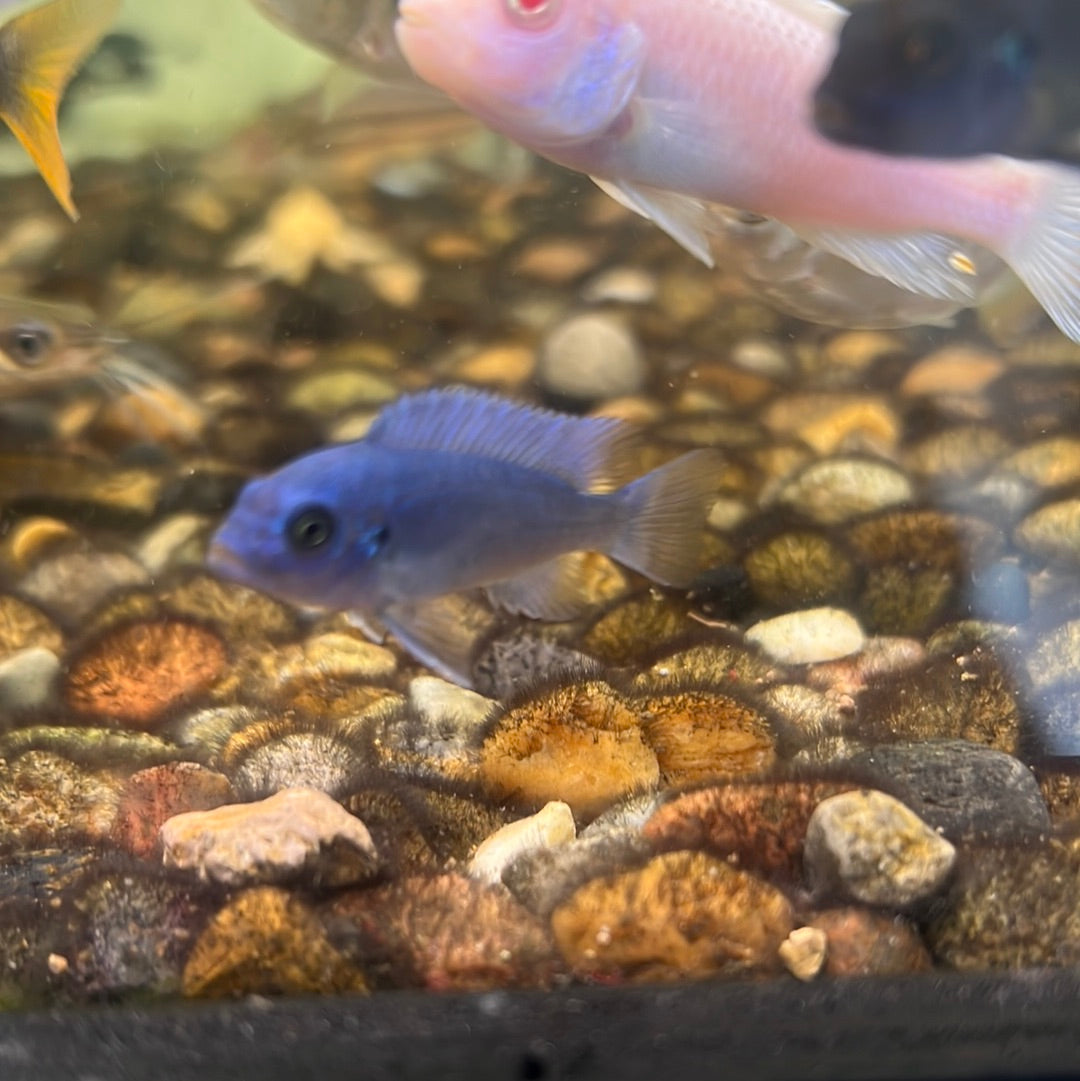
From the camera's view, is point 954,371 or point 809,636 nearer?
point 809,636

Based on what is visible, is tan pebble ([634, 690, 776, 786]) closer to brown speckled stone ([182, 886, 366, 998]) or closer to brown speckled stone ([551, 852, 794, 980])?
brown speckled stone ([551, 852, 794, 980])

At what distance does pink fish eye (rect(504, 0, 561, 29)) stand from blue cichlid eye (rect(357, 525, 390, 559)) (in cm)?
71

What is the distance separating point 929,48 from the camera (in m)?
1.25

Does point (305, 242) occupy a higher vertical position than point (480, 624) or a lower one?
higher

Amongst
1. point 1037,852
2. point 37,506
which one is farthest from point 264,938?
point 37,506

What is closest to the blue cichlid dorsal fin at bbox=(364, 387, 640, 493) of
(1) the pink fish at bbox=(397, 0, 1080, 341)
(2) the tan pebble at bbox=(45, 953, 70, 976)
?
(1) the pink fish at bbox=(397, 0, 1080, 341)

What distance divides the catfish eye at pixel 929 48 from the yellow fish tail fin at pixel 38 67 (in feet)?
4.71

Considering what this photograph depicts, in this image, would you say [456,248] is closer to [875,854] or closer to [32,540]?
[32,540]

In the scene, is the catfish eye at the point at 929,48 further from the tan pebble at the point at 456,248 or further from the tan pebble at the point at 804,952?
the tan pebble at the point at 456,248

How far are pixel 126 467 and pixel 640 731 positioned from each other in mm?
1946

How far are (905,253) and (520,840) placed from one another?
3.33 feet

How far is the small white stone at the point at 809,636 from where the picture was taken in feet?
6.42

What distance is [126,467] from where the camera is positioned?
2713 millimetres

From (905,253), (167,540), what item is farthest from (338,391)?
(905,253)
